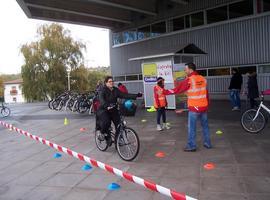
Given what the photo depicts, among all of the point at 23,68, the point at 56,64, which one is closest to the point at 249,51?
the point at 56,64

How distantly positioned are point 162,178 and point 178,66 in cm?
935

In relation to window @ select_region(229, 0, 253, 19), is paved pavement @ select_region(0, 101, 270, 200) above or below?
below

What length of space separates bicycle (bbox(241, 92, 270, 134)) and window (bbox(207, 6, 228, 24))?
11.6 m

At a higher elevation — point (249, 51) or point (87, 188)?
point (249, 51)

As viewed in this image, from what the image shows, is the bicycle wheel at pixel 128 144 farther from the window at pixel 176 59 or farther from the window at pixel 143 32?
the window at pixel 143 32

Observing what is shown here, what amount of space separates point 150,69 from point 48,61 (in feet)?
80.6

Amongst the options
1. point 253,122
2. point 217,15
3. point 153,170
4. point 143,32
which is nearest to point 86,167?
point 153,170

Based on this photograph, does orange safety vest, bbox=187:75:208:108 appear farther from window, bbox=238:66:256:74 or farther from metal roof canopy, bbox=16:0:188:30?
metal roof canopy, bbox=16:0:188:30

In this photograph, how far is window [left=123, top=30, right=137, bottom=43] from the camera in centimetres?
2673

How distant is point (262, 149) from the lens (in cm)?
711

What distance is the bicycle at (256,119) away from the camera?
28.9ft

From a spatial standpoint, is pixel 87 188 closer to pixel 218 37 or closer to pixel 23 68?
pixel 218 37

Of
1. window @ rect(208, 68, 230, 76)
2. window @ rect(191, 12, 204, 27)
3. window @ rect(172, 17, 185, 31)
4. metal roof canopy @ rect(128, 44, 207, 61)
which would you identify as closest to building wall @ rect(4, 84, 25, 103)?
window @ rect(172, 17, 185, 31)

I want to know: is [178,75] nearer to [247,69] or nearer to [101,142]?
[247,69]
